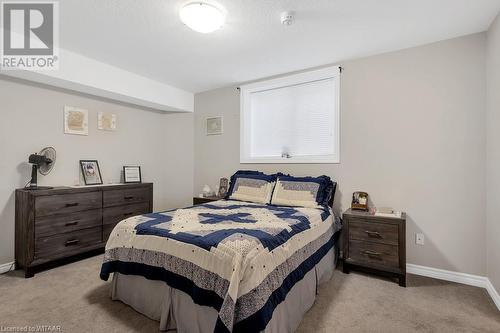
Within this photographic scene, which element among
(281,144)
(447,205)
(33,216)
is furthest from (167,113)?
(447,205)

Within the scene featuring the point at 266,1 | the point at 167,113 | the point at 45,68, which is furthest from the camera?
the point at 167,113

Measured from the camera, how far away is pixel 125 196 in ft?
11.5

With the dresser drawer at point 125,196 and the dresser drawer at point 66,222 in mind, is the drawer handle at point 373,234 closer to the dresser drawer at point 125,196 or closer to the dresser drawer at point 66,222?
the dresser drawer at point 125,196

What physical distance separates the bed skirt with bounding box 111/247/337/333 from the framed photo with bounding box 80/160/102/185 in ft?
6.12

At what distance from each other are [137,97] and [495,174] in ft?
13.4

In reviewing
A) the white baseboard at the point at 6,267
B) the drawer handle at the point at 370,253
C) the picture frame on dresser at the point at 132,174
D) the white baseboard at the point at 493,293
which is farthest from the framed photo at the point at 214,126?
the white baseboard at the point at 493,293

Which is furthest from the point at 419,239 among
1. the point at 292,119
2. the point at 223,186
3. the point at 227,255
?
the point at 223,186

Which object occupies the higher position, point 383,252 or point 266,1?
point 266,1

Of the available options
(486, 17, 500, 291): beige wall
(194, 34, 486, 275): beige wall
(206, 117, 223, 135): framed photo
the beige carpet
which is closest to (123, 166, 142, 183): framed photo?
(206, 117, 223, 135): framed photo

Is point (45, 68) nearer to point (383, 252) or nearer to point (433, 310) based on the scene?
point (383, 252)

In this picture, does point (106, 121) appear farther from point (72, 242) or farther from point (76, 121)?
point (72, 242)

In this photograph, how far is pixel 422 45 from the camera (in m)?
2.65

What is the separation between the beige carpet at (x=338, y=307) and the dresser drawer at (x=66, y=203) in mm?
674

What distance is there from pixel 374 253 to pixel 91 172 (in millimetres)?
3657
